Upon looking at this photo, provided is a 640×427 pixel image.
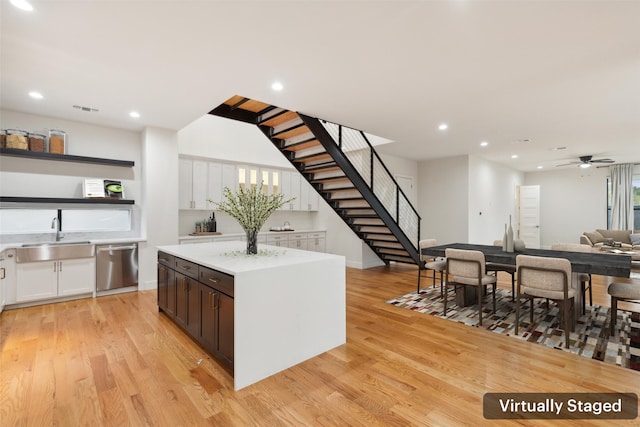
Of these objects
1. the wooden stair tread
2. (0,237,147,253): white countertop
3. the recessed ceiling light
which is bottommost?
(0,237,147,253): white countertop

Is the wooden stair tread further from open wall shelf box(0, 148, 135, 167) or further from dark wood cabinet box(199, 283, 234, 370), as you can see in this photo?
dark wood cabinet box(199, 283, 234, 370)

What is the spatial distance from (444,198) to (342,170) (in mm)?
4053

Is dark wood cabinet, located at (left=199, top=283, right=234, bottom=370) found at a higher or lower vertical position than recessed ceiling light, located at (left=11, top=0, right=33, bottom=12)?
lower

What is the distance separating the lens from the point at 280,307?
2.52 metres

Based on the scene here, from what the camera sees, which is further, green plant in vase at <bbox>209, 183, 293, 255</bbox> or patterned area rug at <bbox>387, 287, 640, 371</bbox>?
green plant in vase at <bbox>209, 183, 293, 255</bbox>

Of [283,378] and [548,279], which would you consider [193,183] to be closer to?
[283,378]

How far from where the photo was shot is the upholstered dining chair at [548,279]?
2.97m

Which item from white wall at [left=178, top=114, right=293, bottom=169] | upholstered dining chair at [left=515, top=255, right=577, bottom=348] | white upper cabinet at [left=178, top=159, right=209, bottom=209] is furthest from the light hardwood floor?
white wall at [left=178, top=114, right=293, bottom=169]

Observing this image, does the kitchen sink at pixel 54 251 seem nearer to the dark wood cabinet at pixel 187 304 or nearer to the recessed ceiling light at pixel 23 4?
the dark wood cabinet at pixel 187 304

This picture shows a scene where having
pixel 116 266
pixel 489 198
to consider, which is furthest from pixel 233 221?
pixel 489 198

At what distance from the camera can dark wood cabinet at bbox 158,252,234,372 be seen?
94.2 inches

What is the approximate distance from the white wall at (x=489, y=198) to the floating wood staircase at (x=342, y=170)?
159cm

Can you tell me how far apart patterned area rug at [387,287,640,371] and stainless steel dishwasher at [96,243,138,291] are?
425 centimetres

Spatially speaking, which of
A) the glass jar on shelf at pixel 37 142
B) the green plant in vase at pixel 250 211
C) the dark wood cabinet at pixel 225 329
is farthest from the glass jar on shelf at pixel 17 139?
the dark wood cabinet at pixel 225 329
